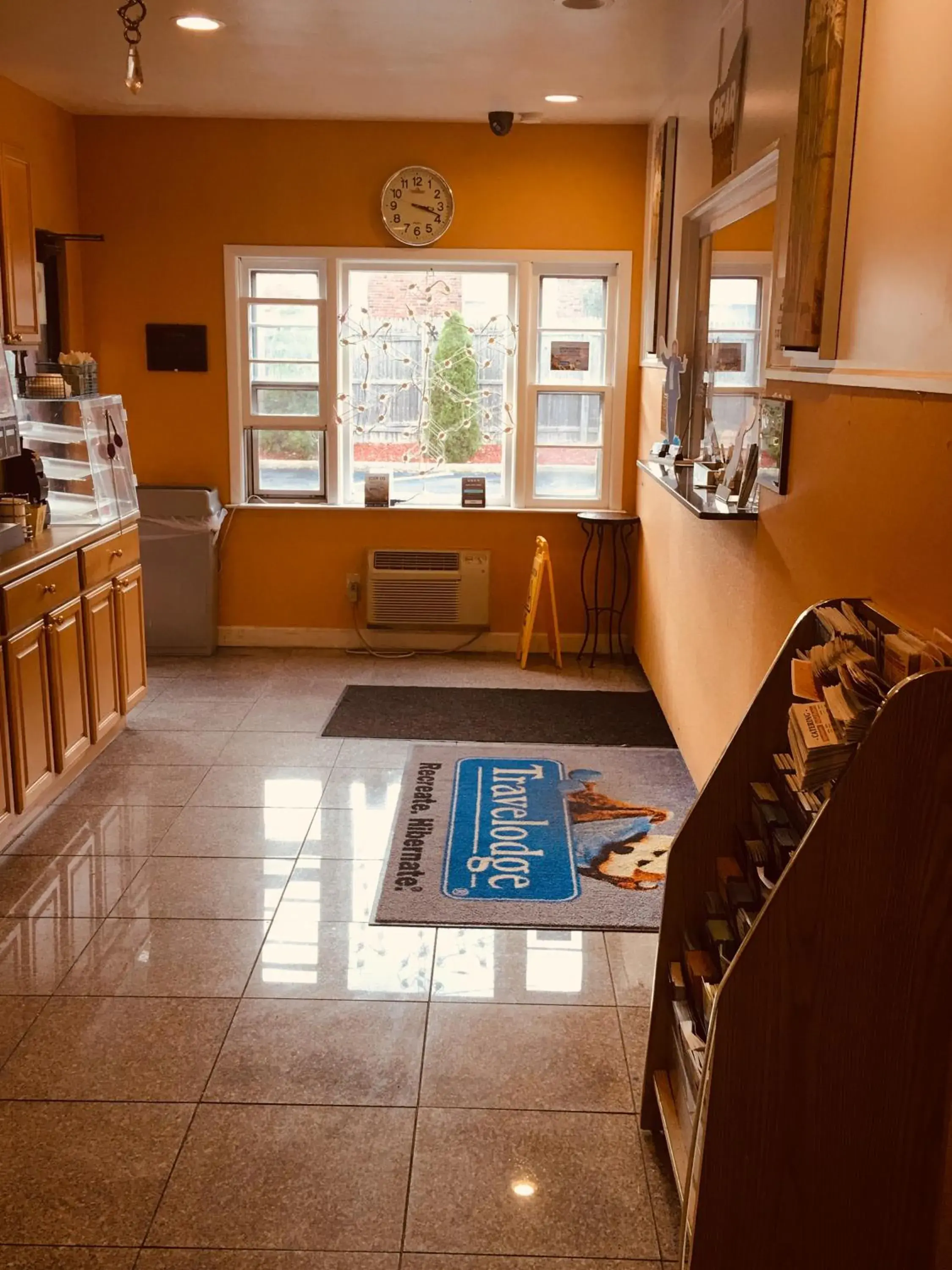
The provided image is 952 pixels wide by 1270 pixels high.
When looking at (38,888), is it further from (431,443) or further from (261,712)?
(431,443)

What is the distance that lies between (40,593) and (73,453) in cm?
103

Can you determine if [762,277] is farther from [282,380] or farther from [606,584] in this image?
[282,380]

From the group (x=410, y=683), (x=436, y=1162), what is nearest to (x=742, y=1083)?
(x=436, y=1162)

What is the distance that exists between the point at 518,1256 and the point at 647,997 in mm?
946

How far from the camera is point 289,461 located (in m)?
6.30

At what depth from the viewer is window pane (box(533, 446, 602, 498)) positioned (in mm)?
6277

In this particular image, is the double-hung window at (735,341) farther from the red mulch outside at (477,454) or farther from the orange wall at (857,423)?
the red mulch outside at (477,454)

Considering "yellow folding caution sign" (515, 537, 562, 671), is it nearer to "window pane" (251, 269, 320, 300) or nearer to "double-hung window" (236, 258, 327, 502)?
"double-hung window" (236, 258, 327, 502)

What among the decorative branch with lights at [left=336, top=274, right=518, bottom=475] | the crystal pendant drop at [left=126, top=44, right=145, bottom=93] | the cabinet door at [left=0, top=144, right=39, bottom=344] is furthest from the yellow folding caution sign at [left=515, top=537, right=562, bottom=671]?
the crystal pendant drop at [left=126, top=44, right=145, bottom=93]

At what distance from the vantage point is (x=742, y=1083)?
→ 5.69 ft

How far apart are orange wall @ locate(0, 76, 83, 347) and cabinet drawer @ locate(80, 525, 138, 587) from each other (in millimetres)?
1556

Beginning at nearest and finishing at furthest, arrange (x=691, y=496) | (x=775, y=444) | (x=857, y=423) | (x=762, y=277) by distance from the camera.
Result: (x=857, y=423), (x=775, y=444), (x=762, y=277), (x=691, y=496)

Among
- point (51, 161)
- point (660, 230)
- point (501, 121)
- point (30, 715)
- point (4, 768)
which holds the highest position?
point (501, 121)

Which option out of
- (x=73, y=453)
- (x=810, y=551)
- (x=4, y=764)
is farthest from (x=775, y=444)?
(x=73, y=453)
